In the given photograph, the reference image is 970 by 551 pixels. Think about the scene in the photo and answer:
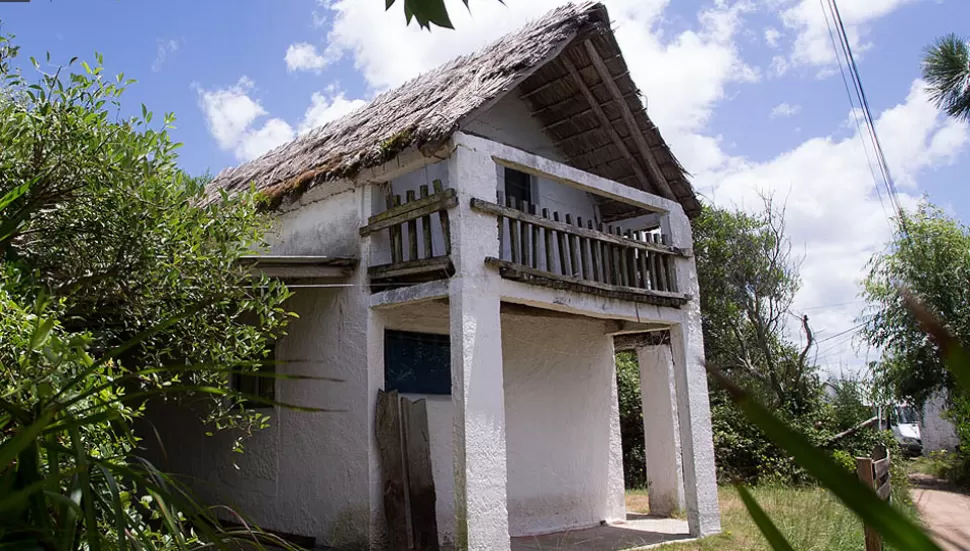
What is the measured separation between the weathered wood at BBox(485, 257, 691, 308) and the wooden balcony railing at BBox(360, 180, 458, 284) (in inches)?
19.8

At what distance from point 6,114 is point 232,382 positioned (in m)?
4.75

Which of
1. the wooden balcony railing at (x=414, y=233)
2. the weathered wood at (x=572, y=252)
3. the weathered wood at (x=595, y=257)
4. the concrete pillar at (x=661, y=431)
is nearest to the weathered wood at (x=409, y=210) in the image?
the wooden balcony railing at (x=414, y=233)

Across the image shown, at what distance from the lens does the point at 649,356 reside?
10.9m

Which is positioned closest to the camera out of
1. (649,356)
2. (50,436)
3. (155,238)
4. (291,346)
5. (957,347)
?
(957,347)

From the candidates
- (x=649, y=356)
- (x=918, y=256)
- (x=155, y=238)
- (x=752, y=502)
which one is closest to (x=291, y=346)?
(x=155, y=238)

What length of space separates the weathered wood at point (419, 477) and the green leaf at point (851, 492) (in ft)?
22.7

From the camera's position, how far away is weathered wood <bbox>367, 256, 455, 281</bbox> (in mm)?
6863

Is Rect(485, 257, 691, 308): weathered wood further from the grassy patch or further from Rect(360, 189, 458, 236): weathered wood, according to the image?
the grassy patch

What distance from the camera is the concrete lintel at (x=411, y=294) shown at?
6.88 m

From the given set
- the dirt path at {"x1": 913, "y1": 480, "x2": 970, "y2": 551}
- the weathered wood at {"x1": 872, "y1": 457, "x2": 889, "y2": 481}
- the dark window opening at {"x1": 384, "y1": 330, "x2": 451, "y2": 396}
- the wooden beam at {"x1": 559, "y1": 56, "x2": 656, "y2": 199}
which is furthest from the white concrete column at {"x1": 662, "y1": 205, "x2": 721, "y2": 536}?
the dark window opening at {"x1": 384, "y1": 330, "x2": 451, "y2": 396}

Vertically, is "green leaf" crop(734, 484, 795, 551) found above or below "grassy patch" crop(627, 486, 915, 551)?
above

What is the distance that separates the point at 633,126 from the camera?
9.34m

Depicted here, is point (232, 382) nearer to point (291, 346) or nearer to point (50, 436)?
point (291, 346)

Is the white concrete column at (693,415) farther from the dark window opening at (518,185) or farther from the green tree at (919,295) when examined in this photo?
the green tree at (919,295)
